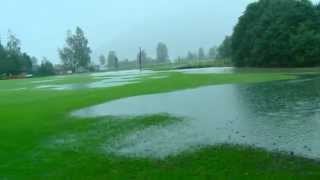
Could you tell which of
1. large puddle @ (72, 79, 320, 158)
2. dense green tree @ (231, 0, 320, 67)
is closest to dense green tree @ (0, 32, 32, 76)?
dense green tree @ (231, 0, 320, 67)

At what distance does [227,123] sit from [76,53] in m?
174

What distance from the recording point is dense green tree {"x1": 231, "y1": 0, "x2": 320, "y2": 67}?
81.6 meters

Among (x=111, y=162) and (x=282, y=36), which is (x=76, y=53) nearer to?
(x=282, y=36)

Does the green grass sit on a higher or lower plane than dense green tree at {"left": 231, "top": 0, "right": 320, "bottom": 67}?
lower

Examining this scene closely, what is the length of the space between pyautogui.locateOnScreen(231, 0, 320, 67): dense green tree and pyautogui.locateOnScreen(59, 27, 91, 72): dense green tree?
3825 inches

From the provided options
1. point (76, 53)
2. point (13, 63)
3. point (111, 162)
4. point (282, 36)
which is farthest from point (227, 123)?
point (76, 53)

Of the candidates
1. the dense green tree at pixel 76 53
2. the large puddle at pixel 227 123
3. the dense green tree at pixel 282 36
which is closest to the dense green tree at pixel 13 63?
the dense green tree at pixel 76 53

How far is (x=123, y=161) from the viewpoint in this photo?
45.0 feet

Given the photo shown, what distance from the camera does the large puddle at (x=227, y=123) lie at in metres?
15.4

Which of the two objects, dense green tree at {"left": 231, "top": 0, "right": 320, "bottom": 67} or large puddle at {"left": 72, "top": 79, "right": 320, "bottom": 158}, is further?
dense green tree at {"left": 231, "top": 0, "right": 320, "bottom": 67}

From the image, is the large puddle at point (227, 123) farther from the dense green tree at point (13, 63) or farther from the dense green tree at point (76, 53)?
the dense green tree at point (76, 53)

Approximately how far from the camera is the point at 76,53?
7510 inches

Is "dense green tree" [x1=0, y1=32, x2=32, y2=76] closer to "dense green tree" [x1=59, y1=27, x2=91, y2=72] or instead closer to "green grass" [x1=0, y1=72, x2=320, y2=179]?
"dense green tree" [x1=59, y1=27, x2=91, y2=72]

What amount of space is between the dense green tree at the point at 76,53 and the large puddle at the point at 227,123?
15906 cm
